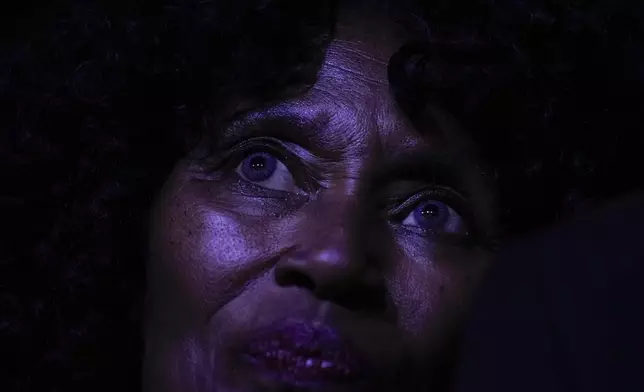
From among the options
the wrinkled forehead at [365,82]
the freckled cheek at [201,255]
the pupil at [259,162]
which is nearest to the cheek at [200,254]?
the freckled cheek at [201,255]

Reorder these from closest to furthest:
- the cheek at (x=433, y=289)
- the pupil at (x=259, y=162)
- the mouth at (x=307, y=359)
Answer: the mouth at (x=307, y=359) < the cheek at (x=433, y=289) < the pupil at (x=259, y=162)

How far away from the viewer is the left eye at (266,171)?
1.50 meters

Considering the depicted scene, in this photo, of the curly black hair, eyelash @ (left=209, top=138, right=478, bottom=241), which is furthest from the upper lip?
the curly black hair

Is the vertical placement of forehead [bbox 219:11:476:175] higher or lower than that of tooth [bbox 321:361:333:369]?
higher

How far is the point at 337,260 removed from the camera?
4.36 ft

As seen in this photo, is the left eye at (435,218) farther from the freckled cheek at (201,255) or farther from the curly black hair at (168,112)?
the freckled cheek at (201,255)

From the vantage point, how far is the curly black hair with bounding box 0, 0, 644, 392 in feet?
5.05

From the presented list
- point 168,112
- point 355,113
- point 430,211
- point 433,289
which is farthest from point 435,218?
point 168,112

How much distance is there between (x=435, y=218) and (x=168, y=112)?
1.85ft

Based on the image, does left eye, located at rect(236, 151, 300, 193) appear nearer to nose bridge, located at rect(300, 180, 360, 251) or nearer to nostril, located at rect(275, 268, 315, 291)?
nose bridge, located at rect(300, 180, 360, 251)

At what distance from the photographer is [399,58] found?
1.46 metres

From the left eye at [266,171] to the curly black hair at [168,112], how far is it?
0.10 m

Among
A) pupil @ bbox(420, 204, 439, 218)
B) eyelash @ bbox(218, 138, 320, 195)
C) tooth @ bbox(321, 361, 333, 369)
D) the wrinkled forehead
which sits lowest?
tooth @ bbox(321, 361, 333, 369)

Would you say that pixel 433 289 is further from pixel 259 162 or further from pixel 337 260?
pixel 259 162
